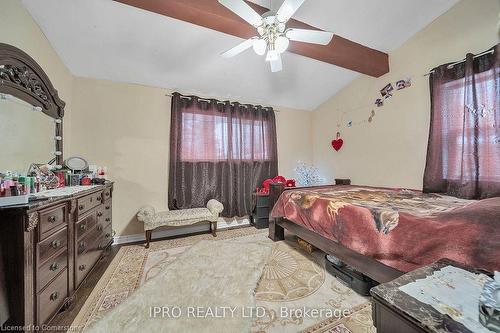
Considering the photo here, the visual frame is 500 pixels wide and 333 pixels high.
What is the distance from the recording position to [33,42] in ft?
5.64

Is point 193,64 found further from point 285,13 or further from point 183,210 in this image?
point 183,210

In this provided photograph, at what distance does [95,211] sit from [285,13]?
237 cm

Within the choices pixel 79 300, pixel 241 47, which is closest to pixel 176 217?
pixel 79 300

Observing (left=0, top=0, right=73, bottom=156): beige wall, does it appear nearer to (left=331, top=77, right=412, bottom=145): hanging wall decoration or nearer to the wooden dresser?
the wooden dresser

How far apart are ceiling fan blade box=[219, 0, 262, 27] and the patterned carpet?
7.09 ft

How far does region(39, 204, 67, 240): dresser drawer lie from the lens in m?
1.11

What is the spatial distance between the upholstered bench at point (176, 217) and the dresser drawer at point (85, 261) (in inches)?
23.6

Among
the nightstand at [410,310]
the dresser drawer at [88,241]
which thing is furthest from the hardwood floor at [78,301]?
the nightstand at [410,310]

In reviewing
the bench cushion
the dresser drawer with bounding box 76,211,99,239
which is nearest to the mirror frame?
the dresser drawer with bounding box 76,211,99,239

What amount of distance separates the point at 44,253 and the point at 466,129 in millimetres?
3607

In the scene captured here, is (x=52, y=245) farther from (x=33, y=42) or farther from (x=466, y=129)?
(x=466, y=129)

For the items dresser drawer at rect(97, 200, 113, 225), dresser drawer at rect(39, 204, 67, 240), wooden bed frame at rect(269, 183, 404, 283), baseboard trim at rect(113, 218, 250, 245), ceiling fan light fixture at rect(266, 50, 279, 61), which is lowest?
baseboard trim at rect(113, 218, 250, 245)

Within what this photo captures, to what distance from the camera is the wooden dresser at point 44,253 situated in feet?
3.21

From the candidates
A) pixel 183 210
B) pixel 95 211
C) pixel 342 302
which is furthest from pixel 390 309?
pixel 183 210
